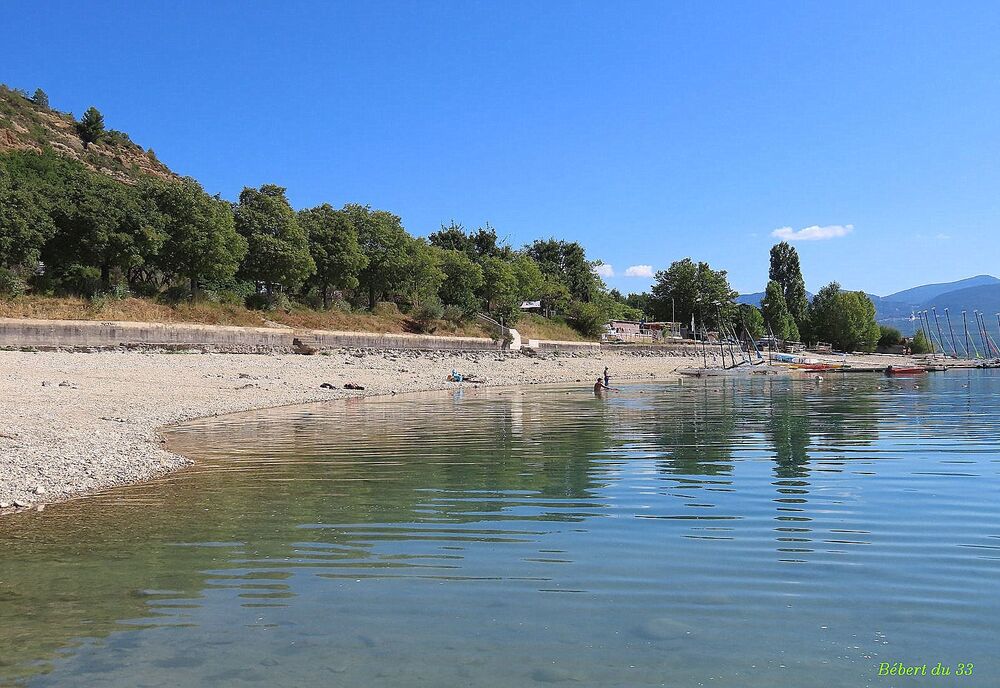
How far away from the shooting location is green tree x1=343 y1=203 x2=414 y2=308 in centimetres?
7556

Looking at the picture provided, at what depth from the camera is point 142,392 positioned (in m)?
26.5

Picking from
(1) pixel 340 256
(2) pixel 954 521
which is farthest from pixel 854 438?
(1) pixel 340 256

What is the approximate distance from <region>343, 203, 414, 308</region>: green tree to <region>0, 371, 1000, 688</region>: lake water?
61.3 m

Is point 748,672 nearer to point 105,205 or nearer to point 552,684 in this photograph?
point 552,684

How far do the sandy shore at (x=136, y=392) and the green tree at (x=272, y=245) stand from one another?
1445 centimetres

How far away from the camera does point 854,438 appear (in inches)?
739

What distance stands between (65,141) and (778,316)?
118 m

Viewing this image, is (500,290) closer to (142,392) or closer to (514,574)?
(142,392)

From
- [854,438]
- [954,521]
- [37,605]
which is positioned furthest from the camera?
[854,438]

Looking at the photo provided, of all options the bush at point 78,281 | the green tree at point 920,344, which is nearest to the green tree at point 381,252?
the bush at point 78,281

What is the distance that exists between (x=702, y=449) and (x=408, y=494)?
792 cm

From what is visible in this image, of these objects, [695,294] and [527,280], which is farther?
[695,294]

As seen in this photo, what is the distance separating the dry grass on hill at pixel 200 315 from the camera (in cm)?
4516

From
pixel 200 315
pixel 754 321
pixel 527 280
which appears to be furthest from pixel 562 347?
pixel 754 321
